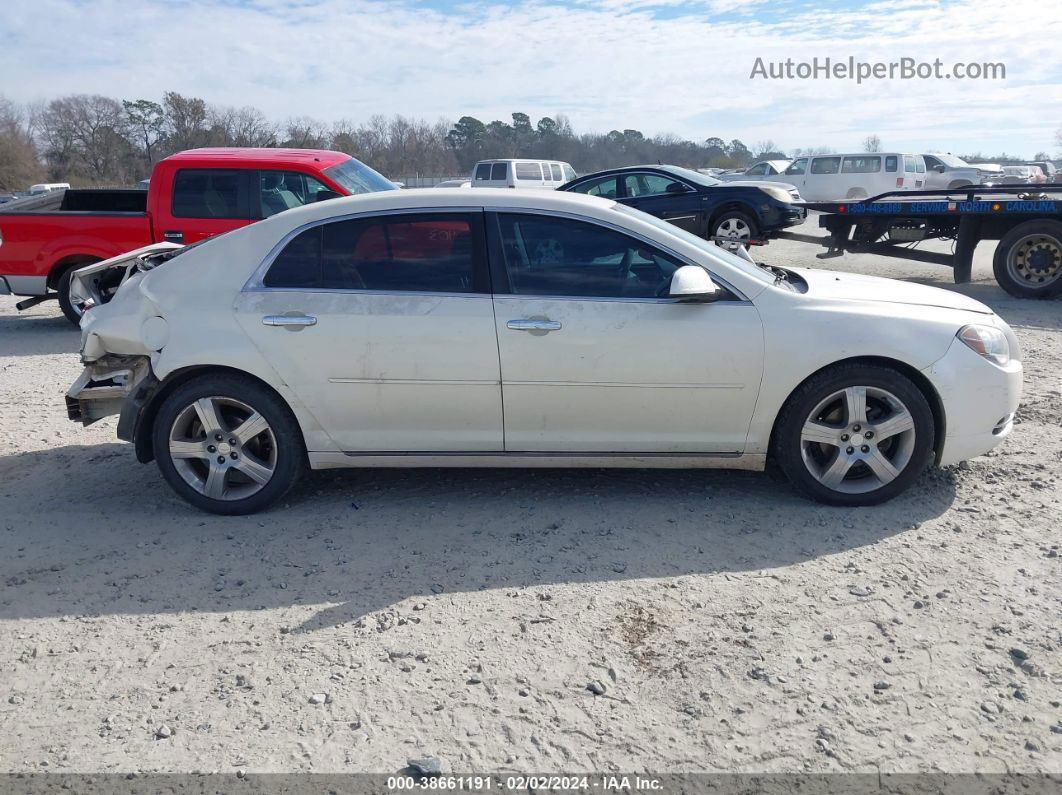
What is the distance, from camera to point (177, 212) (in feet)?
31.5

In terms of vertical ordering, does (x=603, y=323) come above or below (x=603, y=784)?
above

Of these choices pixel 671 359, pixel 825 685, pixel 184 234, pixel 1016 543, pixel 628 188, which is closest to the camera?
pixel 825 685

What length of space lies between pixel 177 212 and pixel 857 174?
24.7 metres

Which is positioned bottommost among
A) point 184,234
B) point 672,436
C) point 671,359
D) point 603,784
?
point 603,784

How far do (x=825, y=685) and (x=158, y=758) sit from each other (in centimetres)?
226

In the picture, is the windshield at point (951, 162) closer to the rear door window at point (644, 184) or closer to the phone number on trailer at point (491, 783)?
the rear door window at point (644, 184)

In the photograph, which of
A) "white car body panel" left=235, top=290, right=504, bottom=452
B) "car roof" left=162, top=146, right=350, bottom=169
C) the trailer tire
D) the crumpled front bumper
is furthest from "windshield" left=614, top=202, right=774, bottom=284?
the trailer tire

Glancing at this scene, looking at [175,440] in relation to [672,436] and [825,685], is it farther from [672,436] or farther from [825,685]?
[825,685]

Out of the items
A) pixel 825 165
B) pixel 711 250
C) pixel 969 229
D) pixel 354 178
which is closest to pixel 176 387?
pixel 711 250

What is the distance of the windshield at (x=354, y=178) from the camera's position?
9672 mm

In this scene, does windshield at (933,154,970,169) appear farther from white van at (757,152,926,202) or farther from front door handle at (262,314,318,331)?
front door handle at (262,314,318,331)

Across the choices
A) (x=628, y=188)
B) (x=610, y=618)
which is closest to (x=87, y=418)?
(x=610, y=618)

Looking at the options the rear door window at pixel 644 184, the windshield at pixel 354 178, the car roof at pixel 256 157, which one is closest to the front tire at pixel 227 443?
the windshield at pixel 354 178

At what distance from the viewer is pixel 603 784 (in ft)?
9.00
